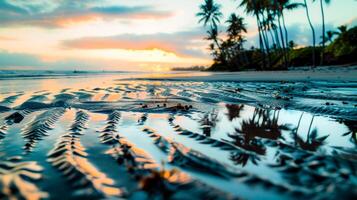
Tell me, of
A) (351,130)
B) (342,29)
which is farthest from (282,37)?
(351,130)

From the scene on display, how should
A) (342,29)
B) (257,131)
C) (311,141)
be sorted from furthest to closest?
(342,29) < (257,131) < (311,141)

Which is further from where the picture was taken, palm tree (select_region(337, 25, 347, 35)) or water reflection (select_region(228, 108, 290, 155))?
palm tree (select_region(337, 25, 347, 35))

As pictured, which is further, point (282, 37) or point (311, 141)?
point (282, 37)

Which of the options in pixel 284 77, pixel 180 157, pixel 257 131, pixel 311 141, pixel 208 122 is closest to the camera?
pixel 180 157

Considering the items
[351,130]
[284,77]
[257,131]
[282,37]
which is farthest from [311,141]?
[282,37]

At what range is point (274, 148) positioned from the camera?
220 centimetres

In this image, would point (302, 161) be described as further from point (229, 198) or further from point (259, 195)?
point (229, 198)

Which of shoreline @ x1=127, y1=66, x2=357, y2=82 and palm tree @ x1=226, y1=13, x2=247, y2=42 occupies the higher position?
palm tree @ x1=226, y1=13, x2=247, y2=42

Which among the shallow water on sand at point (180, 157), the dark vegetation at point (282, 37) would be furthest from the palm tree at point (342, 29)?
the shallow water on sand at point (180, 157)

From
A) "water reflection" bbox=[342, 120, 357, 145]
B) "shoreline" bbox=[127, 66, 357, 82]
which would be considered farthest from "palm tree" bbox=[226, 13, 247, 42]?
"water reflection" bbox=[342, 120, 357, 145]

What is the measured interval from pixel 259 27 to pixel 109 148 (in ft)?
131

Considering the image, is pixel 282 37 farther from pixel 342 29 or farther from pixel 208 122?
pixel 208 122

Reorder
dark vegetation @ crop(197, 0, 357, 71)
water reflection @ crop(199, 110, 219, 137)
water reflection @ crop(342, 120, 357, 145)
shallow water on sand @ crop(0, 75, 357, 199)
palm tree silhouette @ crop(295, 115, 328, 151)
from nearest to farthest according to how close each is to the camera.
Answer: shallow water on sand @ crop(0, 75, 357, 199), palm tree silhouette @ crop(295, 115, 328, 151), water reflection @ crop(342, 120, 357, 145), water reflection @ crop(199, 110, 219, 137), dark vegetation @ crop(197, 0, 357, 71)

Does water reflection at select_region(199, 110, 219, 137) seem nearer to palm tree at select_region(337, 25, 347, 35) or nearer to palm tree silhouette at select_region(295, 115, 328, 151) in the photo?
palm tree silhouette at select_region(295, 115, 328, 151)
